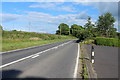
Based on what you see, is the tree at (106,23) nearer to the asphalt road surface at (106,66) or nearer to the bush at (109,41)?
the bush at (109,41)

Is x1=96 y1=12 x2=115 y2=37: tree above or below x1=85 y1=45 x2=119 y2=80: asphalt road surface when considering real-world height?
above

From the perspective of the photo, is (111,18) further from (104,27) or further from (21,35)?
(21,35)

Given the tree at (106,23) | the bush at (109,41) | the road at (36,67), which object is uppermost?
the tree at (106,23)

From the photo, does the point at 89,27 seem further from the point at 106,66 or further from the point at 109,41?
the point at 106,66

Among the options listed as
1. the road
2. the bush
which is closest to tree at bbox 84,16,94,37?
the bush

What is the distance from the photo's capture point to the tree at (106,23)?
286 ft

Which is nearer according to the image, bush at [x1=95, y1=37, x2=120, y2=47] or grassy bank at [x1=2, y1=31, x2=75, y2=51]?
grassy bank at [x1=2, y1=31, x2=75, y2=51]

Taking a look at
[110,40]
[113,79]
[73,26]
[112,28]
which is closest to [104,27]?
[112,28]

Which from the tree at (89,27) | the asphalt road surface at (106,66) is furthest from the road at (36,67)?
the tree at (89,27)

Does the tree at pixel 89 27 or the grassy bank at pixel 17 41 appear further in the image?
the tree at pixel 89 27

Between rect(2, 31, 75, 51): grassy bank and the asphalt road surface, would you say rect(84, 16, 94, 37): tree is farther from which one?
the asphalt road surface

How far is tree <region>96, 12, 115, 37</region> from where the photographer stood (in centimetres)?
8712

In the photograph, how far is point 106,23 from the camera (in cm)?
8712

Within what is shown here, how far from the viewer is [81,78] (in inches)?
276
